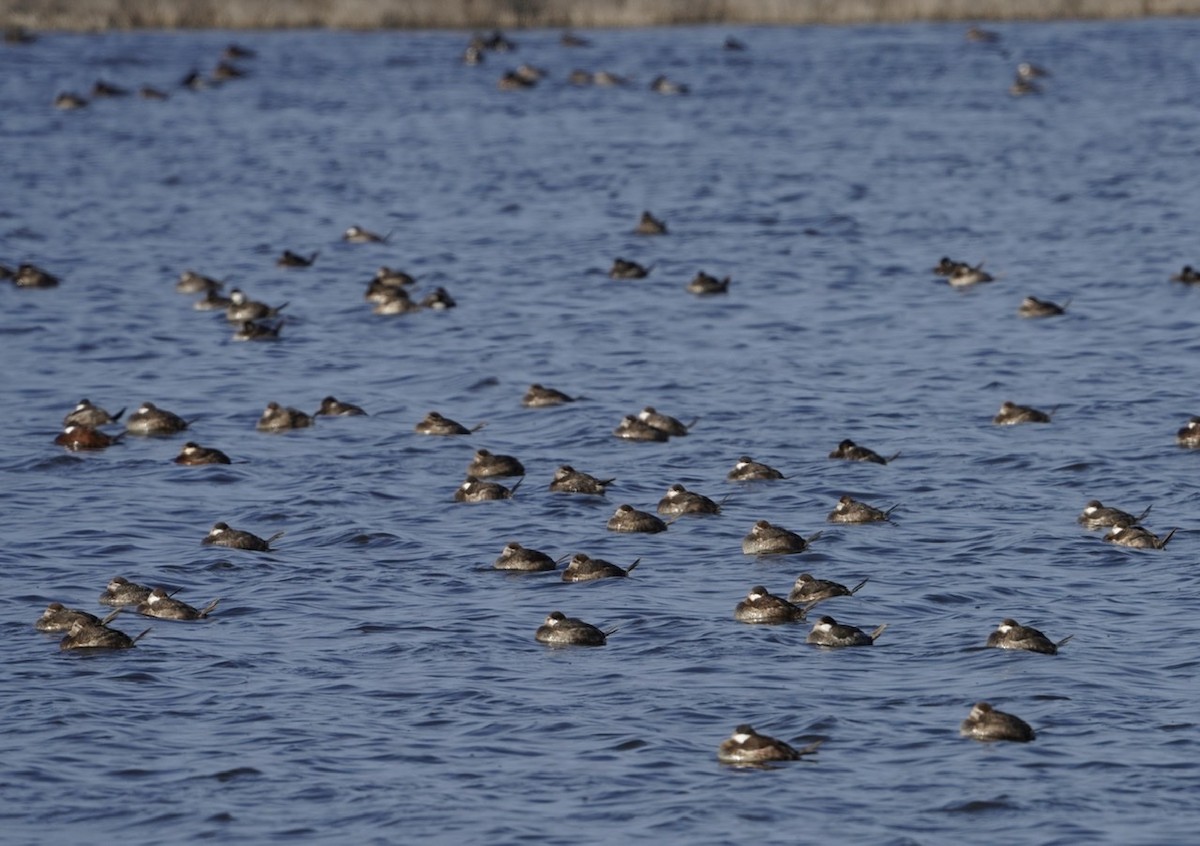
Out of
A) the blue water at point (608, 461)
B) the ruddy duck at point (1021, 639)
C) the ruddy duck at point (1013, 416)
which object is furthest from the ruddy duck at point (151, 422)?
the ruddy duck at point (1021, 639)

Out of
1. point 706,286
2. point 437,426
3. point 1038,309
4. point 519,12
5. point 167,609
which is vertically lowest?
point 437,426

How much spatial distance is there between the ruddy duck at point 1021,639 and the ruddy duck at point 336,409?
1671 cm

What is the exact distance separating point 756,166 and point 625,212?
7556 millimetres

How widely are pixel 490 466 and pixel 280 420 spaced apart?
5693 millimetres

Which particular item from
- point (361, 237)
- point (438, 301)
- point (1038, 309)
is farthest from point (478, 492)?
point (361, 237)

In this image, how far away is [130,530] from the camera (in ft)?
110

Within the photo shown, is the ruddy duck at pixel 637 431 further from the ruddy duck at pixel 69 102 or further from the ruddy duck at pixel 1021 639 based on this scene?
the ruddy duck at pixel 69 102

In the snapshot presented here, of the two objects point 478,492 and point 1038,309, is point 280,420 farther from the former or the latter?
point 1038,309

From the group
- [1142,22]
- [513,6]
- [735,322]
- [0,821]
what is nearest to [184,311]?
[735,322]

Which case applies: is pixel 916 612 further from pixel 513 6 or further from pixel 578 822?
pixel 513 6

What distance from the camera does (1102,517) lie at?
31.7m

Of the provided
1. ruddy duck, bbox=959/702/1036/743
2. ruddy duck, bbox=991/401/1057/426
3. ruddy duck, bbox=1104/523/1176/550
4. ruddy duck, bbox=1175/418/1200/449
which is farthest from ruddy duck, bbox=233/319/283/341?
ruddy duck, bbox=959/702/1036/743

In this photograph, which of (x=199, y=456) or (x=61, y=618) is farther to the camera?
(x=199, y=456)

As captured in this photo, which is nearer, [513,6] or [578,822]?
[578,822]
